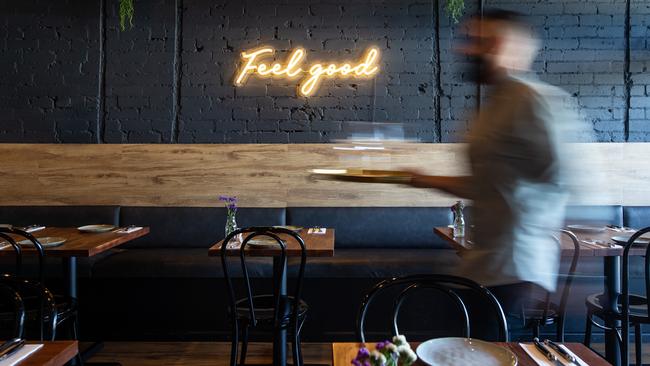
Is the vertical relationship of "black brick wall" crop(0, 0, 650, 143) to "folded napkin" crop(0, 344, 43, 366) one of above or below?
above

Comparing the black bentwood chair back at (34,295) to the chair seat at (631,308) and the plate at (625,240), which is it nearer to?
the chair seat at (631,308)

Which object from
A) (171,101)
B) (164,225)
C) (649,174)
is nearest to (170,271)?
(164,225)

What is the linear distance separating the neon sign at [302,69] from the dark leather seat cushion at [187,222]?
114 cm

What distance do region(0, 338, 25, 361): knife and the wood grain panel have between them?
3.03 metres

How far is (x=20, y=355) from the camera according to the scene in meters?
1.15

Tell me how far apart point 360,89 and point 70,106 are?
2560mm

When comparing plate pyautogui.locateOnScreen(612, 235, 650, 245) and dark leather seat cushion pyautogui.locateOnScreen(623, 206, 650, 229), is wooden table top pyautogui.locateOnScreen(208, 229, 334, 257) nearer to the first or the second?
plate pyautogui.locateOnScreen(612, 235, 650, 245)

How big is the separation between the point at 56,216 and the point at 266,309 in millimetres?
2360

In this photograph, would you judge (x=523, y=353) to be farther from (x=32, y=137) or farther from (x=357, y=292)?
(x=32, y=137)

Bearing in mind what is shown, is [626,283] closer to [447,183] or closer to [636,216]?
[447,183]

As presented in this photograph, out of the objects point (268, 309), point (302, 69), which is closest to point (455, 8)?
point (302, 69)

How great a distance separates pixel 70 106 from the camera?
4316 mm

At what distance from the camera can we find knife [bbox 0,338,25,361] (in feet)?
3.74

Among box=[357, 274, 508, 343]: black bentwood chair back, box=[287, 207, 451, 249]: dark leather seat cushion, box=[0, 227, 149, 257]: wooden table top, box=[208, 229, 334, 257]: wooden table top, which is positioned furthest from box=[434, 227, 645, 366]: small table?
box=[0, 227, 149, 257]: wooden table top
